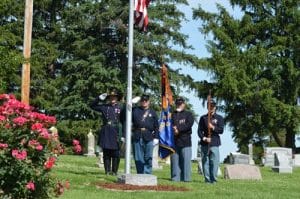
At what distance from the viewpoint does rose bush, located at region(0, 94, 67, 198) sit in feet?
A: 27.4

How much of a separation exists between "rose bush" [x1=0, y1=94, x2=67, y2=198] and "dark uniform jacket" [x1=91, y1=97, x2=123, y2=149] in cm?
636

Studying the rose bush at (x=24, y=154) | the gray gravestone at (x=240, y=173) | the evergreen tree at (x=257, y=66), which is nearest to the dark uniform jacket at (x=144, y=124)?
the gray gravestone at (x=240, y=173)

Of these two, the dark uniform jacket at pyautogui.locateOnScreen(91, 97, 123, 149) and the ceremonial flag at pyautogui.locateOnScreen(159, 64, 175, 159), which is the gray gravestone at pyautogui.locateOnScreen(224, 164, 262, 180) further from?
the dark uniform jacket at pyautogui.locateOnScreen(91, 97, 123, 149)

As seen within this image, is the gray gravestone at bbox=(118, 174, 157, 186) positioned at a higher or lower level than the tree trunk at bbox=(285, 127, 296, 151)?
lower

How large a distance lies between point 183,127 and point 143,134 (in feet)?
3.50

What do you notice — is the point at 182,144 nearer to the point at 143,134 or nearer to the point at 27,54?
the point at 143,134

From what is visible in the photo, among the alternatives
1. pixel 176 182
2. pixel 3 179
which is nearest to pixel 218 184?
pixel 176 182

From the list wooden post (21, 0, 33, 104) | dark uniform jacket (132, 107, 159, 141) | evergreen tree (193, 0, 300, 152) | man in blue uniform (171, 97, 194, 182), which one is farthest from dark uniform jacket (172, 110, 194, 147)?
evergreen tree (193, 0, 300, 152)

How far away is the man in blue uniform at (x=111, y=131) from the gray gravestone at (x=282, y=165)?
9.79 metres

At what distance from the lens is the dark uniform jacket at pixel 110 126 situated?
1511cm

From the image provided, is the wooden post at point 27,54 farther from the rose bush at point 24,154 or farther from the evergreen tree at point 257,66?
the evergreen tree at point 257,66

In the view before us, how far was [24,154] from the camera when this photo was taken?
8281 millimetres

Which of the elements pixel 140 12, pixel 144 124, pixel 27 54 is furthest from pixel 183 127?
pixel 27 54

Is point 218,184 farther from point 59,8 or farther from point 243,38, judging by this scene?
point 59,8
